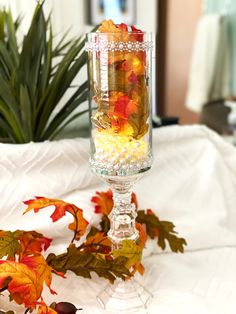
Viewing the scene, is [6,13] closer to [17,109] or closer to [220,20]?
[17,109]

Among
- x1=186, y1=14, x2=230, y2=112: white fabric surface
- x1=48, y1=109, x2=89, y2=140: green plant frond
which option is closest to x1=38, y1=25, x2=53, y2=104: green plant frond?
x1=48, y1=109, x2=89, y2=140: green plant frond

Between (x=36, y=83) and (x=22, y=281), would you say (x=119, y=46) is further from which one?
(x=22, y=281)

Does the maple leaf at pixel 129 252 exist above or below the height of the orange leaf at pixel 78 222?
below

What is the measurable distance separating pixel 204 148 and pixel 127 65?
20.9 inches

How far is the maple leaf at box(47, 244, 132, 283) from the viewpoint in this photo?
76 cm

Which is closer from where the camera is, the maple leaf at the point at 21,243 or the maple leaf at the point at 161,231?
the maple leaf at the point at 21,243

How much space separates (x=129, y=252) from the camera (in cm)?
78

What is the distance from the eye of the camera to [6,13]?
1.12 metres

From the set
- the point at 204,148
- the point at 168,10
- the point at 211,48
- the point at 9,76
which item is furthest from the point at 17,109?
the point at 168,10

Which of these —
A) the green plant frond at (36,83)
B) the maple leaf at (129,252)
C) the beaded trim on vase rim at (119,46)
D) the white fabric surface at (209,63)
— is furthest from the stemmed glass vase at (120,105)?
the white fabric surface at (209,63)

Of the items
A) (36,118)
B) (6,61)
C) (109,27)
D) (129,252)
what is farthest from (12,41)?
(129,252)

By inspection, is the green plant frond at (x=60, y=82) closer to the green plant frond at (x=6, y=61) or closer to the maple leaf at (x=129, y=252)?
the green plant frond at (x=6, y=61)

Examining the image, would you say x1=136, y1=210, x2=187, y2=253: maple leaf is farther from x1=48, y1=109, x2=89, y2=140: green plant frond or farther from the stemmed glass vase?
x1=48, y1=109, x2=89, y2=140: green plant frond

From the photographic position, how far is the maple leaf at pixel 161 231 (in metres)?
0.94
